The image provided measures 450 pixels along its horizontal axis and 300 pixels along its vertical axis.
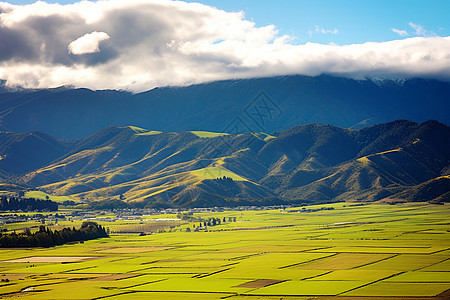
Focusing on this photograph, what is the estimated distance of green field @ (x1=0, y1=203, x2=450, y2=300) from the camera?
10325cm

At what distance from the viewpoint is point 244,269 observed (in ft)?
423

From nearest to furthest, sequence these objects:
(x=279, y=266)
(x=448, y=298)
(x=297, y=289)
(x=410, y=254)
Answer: (x=448, y=298) < (x=297, y=289) < (x=279, y=266) < (x=410, y=254)

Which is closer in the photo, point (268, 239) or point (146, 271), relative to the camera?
point (146, 271)

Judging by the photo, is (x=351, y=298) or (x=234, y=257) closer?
(x=351, y=298)

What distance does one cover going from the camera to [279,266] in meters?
131

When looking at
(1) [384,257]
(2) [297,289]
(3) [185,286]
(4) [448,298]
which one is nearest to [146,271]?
(3) [185,286]

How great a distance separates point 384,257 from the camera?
13900 cm

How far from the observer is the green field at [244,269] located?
103 m

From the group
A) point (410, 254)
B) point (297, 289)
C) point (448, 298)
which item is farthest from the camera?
point (410, 254)

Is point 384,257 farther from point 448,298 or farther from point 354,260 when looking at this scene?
point 448,298

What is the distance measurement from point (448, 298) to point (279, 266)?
148ft

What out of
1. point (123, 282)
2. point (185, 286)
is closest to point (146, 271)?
point (123, 282)

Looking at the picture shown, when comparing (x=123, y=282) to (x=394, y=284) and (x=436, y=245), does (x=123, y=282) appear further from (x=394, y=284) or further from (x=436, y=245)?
(x=436, y=245)

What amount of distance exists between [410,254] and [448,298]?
51.4 metres
